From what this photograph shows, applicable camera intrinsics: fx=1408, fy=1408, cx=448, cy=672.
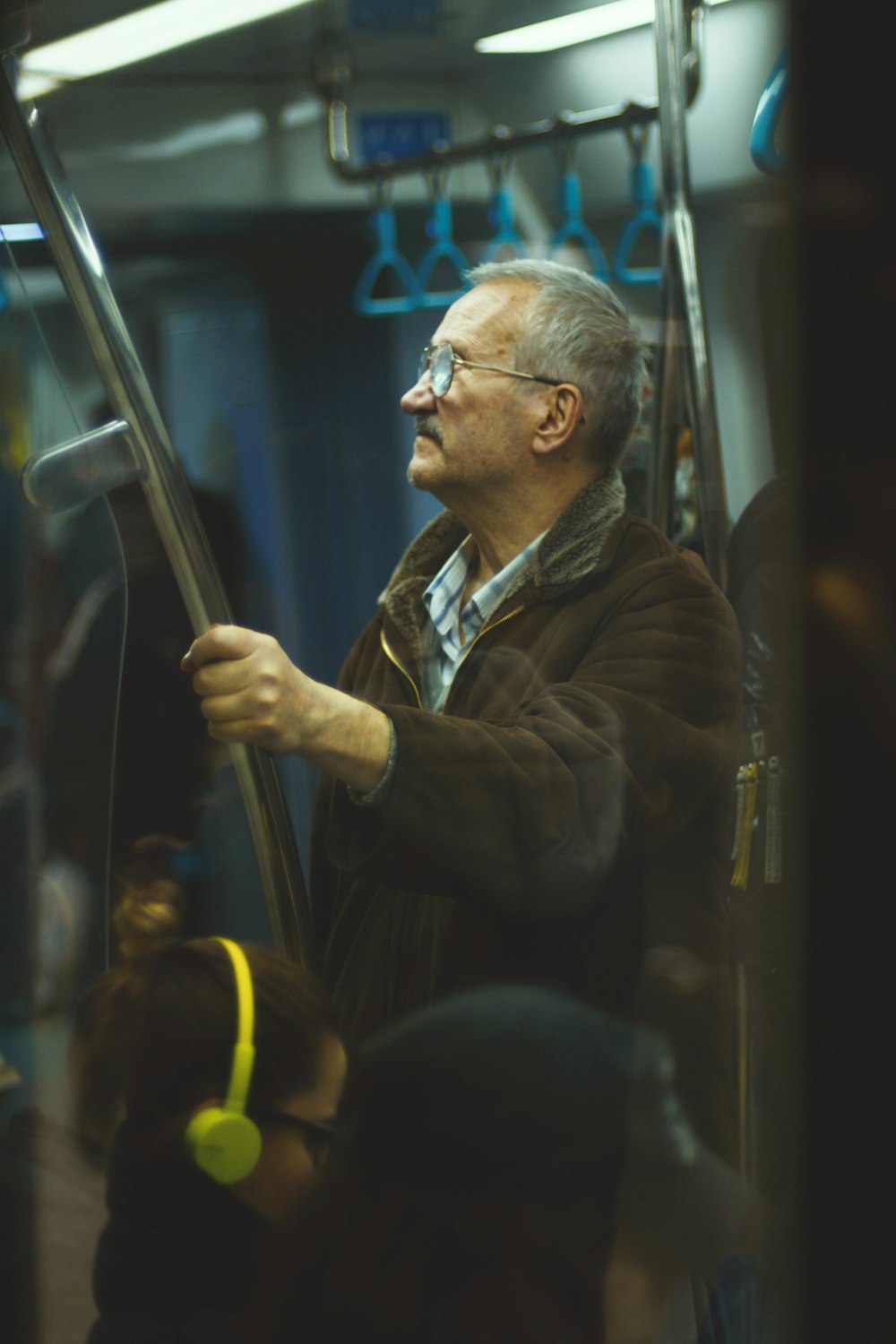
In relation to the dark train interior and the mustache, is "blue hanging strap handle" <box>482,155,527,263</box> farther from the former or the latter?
the mustache

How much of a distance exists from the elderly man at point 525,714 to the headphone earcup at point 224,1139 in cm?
12

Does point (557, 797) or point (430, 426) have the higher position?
point (430, 426)

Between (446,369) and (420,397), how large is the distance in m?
0.03

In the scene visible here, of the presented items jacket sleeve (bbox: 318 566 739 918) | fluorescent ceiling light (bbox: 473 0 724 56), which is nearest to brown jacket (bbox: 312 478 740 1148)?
jacket sleeve (bbox: 318 566 739 918)

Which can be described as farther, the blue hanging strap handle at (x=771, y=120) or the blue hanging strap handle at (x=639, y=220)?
the blue hanging strap handle at (x=639, y=220)

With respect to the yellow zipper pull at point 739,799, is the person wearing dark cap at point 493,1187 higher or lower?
lower

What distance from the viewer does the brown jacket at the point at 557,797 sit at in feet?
3.58

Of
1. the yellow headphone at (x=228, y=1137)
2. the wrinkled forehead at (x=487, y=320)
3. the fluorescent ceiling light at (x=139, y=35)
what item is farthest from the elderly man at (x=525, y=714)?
the fluorescent ceiling light at (x=139, y=35)

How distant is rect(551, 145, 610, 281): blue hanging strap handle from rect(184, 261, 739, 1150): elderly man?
0.03 meters

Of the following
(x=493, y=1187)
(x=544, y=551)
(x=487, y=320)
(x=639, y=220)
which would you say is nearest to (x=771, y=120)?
(x=639, y=220)

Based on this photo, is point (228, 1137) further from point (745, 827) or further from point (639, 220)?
point (639, 220)

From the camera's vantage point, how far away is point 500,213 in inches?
45.3

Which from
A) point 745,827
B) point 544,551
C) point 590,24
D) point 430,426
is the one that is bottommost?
point 745,827

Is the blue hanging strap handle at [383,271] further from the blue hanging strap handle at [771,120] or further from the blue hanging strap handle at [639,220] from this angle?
the blue hanging strap handle at [771,120]
